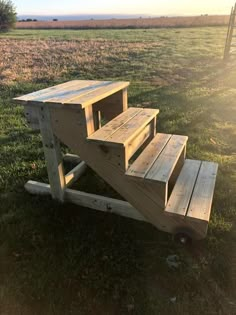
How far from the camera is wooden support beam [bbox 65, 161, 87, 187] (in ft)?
9.42

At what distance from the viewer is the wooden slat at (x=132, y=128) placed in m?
2.06

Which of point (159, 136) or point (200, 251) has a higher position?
point (159, 136)

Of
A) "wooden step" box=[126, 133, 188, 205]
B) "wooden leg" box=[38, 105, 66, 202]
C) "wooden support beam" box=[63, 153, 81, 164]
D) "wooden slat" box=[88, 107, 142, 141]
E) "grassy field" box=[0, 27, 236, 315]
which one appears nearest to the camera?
"grassy field" box=[0, 27, 236, 315]

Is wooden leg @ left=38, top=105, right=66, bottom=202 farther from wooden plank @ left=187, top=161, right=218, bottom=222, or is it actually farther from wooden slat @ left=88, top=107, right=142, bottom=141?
wooden plank @ left=187, top=161, right=218, bottom=222

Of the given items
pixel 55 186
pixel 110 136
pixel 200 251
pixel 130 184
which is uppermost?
pixel 110 136

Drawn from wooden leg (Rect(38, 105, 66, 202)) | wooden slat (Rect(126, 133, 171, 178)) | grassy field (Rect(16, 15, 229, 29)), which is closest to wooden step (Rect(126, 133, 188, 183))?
wooden slat (Rect(126, 133, 171, 178))

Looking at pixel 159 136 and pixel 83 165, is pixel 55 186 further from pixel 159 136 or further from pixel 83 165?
pixel 159 136

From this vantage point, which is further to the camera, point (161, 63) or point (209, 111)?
point (161, 63)

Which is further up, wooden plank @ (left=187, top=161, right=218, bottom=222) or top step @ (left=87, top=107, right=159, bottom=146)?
top step @ (left=87, top=107, right=159, bottom=146)

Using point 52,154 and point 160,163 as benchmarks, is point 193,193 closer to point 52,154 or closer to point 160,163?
point 160,163

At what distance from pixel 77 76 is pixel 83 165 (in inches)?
225

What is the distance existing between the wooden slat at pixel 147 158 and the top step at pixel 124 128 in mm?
240

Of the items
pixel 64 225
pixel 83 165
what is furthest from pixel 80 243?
pixel 83 165

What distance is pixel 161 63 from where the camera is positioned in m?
9.55
